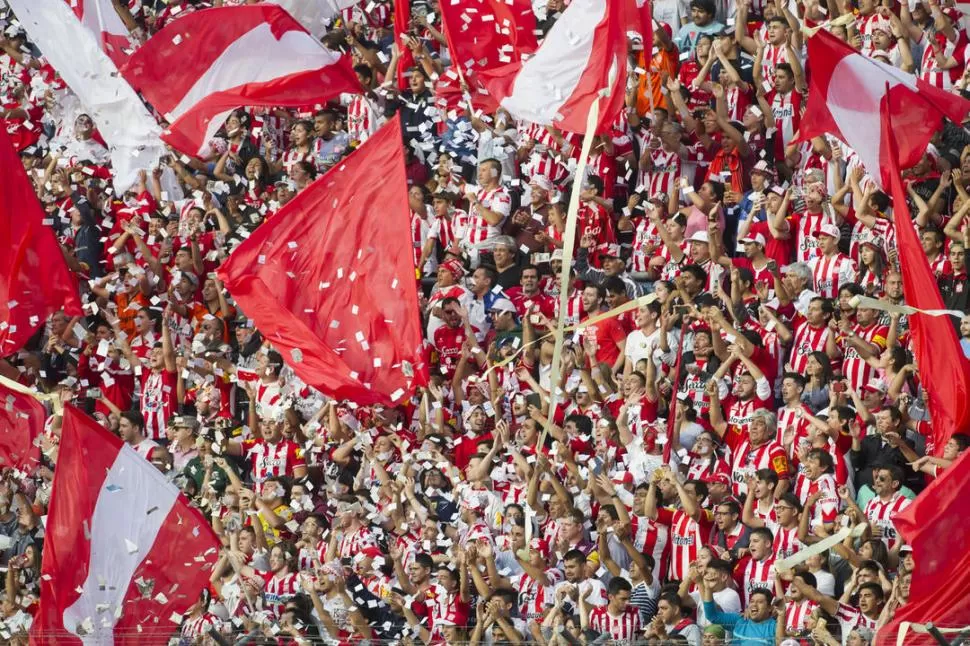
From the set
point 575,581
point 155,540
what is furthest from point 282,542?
point 575,581

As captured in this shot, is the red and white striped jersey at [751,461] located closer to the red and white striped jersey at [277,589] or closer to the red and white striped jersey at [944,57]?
the red and white striped jersey at [944,57]

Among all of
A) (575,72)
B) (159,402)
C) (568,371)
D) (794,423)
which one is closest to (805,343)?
(794,423)

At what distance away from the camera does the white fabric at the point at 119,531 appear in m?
13.0

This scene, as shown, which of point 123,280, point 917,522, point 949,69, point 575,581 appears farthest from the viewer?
point 123,280

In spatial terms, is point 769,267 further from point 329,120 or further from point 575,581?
point 329,120

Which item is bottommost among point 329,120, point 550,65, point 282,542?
point 282,542

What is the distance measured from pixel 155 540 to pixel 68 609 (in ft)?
2.00

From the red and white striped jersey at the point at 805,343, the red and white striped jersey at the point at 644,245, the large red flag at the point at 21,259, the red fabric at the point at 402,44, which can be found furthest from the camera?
the red fabric at the point at 402,44

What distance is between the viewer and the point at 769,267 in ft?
45.3

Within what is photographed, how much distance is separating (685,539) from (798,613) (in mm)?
1271

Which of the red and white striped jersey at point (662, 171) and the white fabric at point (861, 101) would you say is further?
the red and white striped jersey at point (662, 171)

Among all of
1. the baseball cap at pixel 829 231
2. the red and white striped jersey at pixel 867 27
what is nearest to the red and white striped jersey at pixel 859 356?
the baseball cap at pixel 829 231

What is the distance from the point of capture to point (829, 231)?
1377cm

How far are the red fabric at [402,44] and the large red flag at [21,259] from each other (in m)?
2.59
